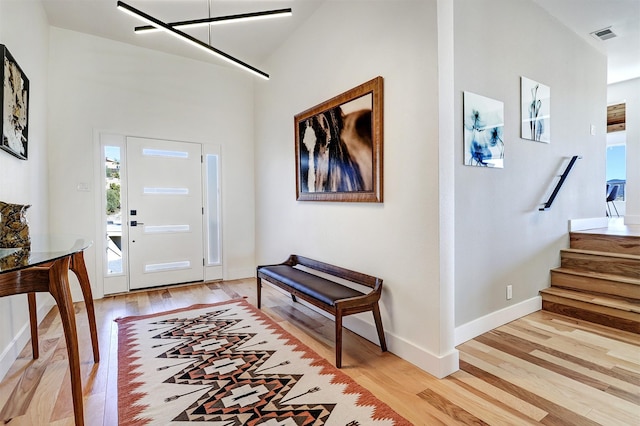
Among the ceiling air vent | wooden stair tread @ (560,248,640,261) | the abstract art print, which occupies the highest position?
the ceiling air vent

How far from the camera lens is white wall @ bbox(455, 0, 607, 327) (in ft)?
8.94

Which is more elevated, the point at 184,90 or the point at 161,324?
the point at 184,90

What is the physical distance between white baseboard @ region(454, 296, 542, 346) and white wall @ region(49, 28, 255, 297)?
11.4ft

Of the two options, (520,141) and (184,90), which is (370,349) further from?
(184,90)

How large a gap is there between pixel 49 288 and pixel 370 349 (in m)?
2.19

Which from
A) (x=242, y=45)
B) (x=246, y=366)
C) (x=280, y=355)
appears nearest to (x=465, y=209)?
(x=280, y=355)

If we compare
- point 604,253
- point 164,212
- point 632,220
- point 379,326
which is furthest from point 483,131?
point 632,220

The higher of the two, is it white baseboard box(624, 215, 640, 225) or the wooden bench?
white baseboard box(624, 215, 640, 225)

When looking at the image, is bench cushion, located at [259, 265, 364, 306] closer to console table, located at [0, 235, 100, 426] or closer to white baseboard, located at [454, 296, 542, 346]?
white baseboard, located at [454, 296, 542, 346]

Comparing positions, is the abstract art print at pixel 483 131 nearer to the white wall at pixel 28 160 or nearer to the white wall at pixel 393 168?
the white wall at pixel 393 168

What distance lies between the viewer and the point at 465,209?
8.84 ft

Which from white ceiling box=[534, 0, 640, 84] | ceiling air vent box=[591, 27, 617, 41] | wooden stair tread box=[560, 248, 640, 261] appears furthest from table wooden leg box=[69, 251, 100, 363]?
ceiling air vent box=[591, 27, 617, 41]

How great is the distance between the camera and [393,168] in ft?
8.32

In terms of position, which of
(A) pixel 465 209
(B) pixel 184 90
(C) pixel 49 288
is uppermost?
(B) pixel 184 90
